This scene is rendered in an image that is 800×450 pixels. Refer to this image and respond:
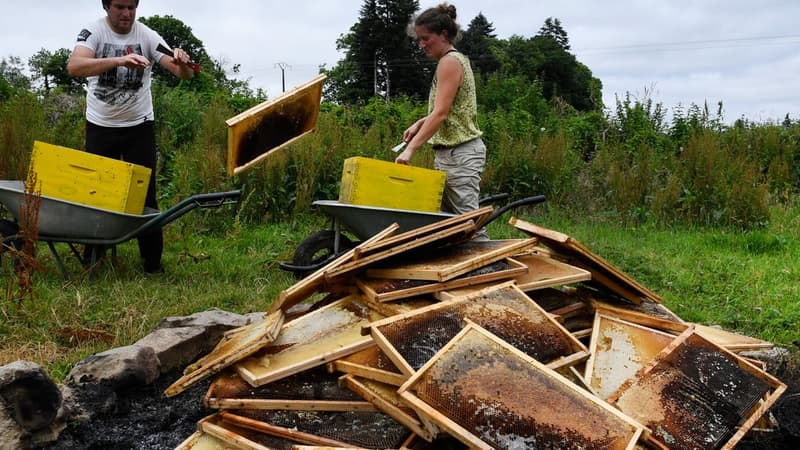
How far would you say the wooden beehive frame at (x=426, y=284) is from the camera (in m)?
3.29

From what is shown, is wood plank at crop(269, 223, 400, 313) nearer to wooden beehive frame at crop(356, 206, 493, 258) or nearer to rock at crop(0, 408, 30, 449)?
wooden beehive frame at crop(356, 206, 493, 258)

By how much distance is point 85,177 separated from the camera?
4.89 metres

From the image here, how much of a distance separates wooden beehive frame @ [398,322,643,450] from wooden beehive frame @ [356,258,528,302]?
0.49 meters

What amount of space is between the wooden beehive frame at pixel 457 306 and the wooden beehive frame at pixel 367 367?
0.24ft

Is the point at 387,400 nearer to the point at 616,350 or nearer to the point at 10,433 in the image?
the point at 616,350

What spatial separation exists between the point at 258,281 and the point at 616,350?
10.4 ft

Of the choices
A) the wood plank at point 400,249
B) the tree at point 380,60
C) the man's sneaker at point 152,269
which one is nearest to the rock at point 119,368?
the wood plank at point 400,249

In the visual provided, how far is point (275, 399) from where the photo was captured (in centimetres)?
282

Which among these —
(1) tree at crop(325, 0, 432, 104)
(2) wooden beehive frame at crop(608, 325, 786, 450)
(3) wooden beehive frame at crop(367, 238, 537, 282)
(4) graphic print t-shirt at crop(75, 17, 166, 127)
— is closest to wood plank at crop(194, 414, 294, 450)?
(3) wooden beehive frame at crop(367, 238, 537, 282)

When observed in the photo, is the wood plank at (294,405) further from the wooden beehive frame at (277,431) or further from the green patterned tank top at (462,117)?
the green patterned tank top at (462,117)

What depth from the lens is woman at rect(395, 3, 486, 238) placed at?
4.93 metres

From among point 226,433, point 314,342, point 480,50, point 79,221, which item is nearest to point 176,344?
point 314,342

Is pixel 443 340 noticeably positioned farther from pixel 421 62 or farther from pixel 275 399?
pixel 421 62

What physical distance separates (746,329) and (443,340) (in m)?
2.94
